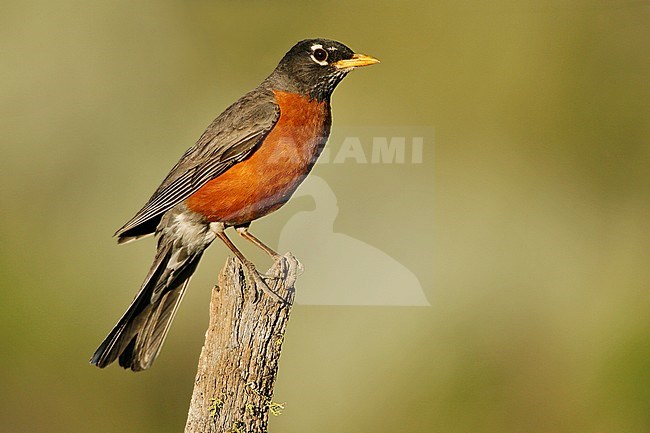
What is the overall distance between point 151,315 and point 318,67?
1.59 m

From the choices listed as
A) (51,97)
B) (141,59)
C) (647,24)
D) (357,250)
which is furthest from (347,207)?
(647,24)

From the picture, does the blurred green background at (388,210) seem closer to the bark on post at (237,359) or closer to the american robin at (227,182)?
the american robin at (227,182)

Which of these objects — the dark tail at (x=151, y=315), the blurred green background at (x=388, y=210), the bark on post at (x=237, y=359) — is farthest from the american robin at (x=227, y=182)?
the blurred green background at (x=388, y=210)

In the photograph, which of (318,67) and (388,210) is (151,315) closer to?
(318,67)

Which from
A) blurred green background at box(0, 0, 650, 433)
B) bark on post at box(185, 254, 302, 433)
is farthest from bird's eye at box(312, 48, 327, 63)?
bark on post at box(185, 254, 302, 433)

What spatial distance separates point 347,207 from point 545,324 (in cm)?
217

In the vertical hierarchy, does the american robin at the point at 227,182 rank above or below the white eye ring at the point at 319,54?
below

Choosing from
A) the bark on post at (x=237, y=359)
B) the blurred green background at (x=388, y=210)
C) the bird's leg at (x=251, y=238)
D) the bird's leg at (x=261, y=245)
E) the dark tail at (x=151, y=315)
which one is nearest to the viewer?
the bark on post at (x=237, y=359)

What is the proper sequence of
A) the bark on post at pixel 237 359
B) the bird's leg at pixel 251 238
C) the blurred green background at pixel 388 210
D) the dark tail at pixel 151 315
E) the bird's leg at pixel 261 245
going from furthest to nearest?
the blurred green background at pixel 388 210
the bird's leg at pixel 251 238
the dark tail at pixel 151 315
the bird's leg at pixel 261 245
the bark on post at pixel 237 359

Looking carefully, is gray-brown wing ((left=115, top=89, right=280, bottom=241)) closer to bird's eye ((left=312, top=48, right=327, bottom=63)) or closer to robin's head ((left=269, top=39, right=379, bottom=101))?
robin's head ((left=269, top=39, right=379, bottom=101))

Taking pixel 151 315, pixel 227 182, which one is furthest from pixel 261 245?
pixel 151 315

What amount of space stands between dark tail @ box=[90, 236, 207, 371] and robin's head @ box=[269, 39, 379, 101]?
3.53 ft

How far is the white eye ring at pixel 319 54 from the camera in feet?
14.0

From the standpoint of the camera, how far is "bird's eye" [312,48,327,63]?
4273 millimetres
